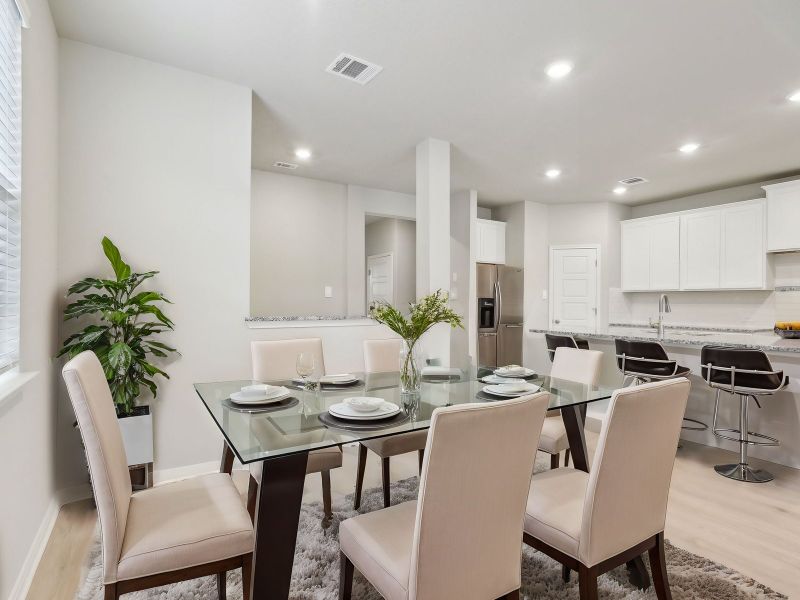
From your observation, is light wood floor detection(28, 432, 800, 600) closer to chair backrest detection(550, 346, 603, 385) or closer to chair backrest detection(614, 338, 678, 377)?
chair backrest detection(614, 338, 678, 377)

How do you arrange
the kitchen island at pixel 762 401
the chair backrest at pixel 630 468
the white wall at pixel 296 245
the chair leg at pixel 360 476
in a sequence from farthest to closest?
1. the white wall at pixel 296 245
2. the kitchen island at pixel 762 401
3. the chair leg at pixel 360 476
4. the chair backrest at pixel 630 468

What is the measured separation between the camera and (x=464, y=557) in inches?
45.4

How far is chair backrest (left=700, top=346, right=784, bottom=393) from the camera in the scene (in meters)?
2.85

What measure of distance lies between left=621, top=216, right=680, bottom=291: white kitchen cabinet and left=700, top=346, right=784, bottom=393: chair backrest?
3107mm

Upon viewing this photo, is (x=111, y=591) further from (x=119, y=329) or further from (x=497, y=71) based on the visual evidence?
(x=497, y=71)

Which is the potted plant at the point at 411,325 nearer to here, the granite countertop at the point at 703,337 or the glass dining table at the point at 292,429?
the glass dining table at the point at 292,429

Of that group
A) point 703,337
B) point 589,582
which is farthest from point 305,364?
point 703,337

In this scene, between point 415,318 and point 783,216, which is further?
point 783,216

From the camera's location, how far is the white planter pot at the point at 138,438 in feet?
8.06

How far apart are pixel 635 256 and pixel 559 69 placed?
4230mm

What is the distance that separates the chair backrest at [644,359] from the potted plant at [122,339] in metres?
3.33

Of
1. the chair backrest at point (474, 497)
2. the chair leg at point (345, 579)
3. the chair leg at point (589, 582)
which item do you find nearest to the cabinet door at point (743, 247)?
the chair leg at point (589, 582)

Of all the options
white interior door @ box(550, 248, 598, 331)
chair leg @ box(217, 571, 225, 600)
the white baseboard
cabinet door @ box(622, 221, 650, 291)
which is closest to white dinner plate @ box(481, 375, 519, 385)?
chair leg @ box(217, 571, 225, 600)

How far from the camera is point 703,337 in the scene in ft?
14.1
